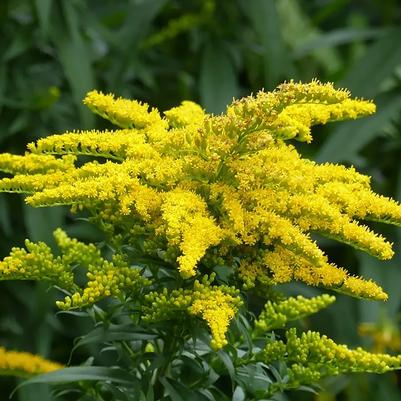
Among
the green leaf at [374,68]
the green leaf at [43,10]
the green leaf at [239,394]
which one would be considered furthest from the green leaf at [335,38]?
the green leaf at [239,394]

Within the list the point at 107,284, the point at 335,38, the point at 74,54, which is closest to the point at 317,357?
the point at 107,284

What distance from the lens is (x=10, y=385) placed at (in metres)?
3.71

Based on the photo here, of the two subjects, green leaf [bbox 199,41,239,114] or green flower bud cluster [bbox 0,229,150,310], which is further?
green leaf [bbox 199,41,239,114]

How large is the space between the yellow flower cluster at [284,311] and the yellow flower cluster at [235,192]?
0.10 meters

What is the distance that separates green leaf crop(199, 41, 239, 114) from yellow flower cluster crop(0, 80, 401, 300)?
2007mm

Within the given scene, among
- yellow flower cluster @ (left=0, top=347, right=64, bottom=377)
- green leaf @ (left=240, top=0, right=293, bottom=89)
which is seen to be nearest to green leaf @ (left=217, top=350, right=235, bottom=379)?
yellow flower cluster @ (left=0, top=347, right=64, bottom=377)

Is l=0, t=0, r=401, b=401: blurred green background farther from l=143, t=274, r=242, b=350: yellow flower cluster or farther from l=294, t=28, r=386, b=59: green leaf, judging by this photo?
l=143, t=274, r=242, b=350: yellow flower cluster

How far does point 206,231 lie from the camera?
69.5 inches

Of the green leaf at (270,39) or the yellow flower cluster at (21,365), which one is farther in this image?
the green leaf at (270,39)

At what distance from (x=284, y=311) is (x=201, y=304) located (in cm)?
28

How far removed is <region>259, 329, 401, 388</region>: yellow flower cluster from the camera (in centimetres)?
192

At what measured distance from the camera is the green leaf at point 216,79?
3.98 metres

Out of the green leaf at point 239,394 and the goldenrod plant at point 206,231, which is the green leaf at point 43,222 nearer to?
the goldenrod plant at point 206,231

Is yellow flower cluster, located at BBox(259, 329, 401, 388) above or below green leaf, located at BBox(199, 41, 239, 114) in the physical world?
below
